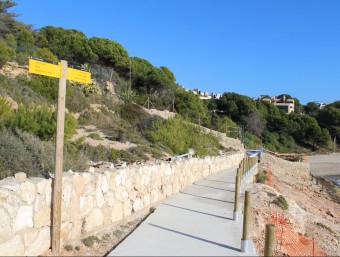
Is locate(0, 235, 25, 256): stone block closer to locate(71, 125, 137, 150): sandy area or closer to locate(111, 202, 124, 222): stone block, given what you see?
locate(111, 202, 124, 222): stone block

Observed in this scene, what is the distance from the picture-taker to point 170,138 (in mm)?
22109

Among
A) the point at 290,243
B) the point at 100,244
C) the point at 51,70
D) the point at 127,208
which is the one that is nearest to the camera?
the point at 51,70

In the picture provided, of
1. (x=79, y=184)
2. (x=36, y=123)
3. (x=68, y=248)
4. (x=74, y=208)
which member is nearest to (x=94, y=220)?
(x=74, y=208)

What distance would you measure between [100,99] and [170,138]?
12143 millimetres

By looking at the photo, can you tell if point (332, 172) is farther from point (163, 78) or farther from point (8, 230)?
point (8, 230)

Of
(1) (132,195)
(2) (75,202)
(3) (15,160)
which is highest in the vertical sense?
(3) (15,160)

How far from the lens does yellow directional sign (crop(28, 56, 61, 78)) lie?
535 cm

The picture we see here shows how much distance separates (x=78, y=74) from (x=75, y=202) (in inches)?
79.9

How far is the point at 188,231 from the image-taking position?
7160 millimetres

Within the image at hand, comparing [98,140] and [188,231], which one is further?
[98,140]

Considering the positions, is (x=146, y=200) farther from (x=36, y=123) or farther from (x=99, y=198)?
(x=36, y=123)

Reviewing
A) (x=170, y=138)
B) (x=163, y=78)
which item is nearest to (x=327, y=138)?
(x=163, y=78)

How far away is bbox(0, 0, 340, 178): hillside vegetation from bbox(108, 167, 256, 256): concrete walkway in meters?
2.24

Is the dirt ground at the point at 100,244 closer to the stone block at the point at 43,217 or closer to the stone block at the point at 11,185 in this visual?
the stone block at the point at 43,217
